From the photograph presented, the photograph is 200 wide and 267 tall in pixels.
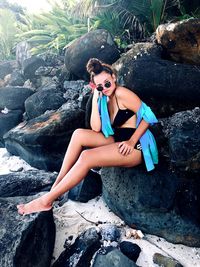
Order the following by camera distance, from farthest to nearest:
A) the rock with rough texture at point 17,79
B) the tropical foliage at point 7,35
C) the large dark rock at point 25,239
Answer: the tropical foliage at point 7,35 < the rock with rough texture at point 17,79 < the large dark rock at point 25,239

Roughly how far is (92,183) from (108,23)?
15.6ft

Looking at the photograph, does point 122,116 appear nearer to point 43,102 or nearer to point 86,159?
point 86,159

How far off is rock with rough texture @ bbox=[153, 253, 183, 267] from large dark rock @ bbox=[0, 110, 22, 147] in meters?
4.45

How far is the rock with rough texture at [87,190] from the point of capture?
4.03 metres

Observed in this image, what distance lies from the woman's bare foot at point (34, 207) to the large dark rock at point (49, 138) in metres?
1.70

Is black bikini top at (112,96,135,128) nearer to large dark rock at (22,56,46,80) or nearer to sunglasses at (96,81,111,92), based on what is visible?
sunglasses at (96,81,111,92)

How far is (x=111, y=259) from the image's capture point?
295 centimetres

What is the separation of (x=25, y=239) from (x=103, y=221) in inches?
Result: 42.4

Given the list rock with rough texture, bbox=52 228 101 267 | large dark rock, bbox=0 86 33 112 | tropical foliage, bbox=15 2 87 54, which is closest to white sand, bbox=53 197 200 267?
rock with rough texture, bbox=52 228 101 267

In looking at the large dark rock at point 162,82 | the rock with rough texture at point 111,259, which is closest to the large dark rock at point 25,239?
the rock with rough texture at point 111,259

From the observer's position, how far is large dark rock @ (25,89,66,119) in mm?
6398

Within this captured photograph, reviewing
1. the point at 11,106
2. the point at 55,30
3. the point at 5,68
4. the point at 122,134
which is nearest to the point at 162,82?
the point at 122,134

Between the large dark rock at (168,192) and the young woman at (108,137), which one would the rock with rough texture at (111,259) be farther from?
the young woman at (108,137)

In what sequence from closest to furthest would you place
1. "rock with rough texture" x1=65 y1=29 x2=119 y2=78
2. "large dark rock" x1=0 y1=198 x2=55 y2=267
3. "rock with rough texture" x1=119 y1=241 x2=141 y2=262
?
"large dark rock" x1=0 y1=198 x2=55 y2=267 < "rock with rough texture" x1=119 y1=241 x2=141 y2=262 < "rock with rough texture" x1=65 y1=29 x2=119 y2=78
